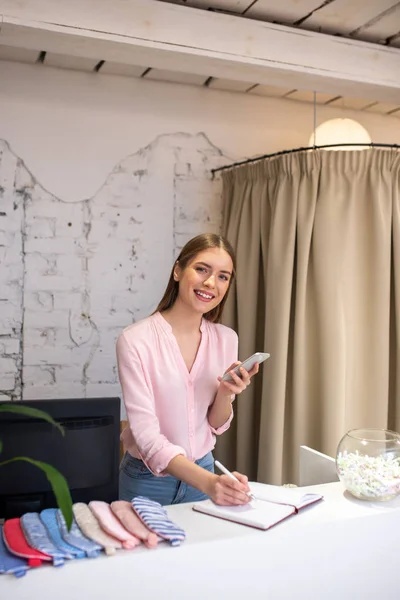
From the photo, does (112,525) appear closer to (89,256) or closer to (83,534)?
(83,534)

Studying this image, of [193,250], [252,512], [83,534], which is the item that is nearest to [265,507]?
[252,512]

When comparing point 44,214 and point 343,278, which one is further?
point 44,214

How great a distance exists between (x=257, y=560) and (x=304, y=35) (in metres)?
1.91

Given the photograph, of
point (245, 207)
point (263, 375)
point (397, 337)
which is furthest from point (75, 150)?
point (397, 337)

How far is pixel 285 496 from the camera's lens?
1493 millimetres

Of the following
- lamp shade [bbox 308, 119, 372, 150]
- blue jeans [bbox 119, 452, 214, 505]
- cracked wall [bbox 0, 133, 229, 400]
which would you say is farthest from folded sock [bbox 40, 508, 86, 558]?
lamp shade [bbox 308, 119, 372, 150]

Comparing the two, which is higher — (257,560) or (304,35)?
(304,35)

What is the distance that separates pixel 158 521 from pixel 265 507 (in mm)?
255

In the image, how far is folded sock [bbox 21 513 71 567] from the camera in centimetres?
111

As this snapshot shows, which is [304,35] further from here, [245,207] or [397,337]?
[397,337]

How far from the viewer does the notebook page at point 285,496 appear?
145 cm

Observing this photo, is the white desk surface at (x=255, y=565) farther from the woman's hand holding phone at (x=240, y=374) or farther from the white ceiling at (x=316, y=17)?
the white ceiling at (x=316, y=17)

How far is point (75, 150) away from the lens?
119 inches

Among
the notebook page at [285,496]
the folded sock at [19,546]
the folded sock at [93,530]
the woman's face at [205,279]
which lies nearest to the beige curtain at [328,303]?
the woman's face at [205,279]
